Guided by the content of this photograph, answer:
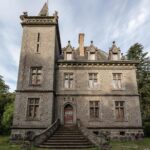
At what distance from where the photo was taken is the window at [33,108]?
1705cm

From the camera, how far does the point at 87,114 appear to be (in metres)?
18.0

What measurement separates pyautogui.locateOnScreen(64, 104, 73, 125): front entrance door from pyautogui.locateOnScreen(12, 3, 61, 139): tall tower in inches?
72.3

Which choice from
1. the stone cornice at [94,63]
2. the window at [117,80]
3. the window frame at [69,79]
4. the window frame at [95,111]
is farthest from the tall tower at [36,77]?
the window at [117,80]

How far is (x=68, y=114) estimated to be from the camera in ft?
59.6

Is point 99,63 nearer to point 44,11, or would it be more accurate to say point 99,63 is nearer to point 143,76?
point 44,11

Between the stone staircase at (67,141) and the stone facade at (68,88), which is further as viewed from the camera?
the stone facade at (68,88)

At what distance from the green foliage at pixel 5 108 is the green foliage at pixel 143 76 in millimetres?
23957

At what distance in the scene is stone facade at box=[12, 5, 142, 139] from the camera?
56.0ft

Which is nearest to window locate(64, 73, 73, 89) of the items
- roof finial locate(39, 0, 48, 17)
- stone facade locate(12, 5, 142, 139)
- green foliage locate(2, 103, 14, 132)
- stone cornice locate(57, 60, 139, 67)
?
stone facade locate(12, 5, 142, 139)

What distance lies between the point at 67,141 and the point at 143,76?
2102 cm

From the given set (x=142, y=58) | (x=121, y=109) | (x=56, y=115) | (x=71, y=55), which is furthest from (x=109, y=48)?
(x=142, y=58)

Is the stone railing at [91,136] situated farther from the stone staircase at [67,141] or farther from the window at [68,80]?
the window at [68,80]

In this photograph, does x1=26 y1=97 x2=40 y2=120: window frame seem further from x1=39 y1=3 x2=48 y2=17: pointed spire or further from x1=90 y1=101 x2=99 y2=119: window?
x1=39 y1=3 x2=48 y2=17: pointed spire

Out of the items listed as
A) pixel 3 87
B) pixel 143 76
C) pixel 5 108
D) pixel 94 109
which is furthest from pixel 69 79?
pixel 3 87
